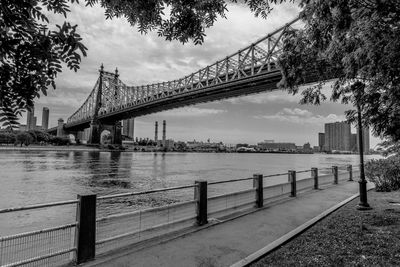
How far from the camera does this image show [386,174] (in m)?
12.6

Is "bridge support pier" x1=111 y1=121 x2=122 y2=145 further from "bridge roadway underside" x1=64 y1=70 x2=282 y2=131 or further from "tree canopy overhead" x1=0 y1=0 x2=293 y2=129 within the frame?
"tree canopy overhead" x1=0 y1=0 x2=293 y2=129

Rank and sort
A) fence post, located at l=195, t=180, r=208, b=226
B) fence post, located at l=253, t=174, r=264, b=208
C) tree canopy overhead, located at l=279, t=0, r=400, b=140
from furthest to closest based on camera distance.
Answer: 1. fence post, located at l=253, t=174, r=264, b=208
2. fence post, located at l=195, t=180, r=208, b=226
3. tree canopy overhead, located at l=279, t=0, r=400, b=140

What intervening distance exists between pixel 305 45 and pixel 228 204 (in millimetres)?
4692

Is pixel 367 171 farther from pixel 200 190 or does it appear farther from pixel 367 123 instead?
pixel 200 190

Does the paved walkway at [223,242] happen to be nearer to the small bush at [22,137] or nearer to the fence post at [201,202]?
the fence post at [201,202]

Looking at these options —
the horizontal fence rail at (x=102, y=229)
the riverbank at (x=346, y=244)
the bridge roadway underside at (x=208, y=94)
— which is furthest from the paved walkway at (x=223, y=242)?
the bridge roadway underside at (x=208, y=94)

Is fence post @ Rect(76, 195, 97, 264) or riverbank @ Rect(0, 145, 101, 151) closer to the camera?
fence post @ Rect(76, 195, 97, 264)

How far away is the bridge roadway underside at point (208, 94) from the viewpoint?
43.5 meters

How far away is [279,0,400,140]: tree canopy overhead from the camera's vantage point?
4184mm

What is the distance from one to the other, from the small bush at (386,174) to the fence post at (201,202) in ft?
31.0

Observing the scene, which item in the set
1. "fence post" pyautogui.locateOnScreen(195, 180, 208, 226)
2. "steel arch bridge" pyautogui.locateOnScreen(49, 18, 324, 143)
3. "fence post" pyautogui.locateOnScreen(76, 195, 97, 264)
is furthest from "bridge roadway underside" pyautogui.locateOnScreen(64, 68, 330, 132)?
"fence post" pyautogui.locateOnScreen(76, 195, 97, 264)

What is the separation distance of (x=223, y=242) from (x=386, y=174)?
10158mm

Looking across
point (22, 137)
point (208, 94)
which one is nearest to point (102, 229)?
point (22, 137)

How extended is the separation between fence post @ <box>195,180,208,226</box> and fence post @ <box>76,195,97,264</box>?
280 centimetres
